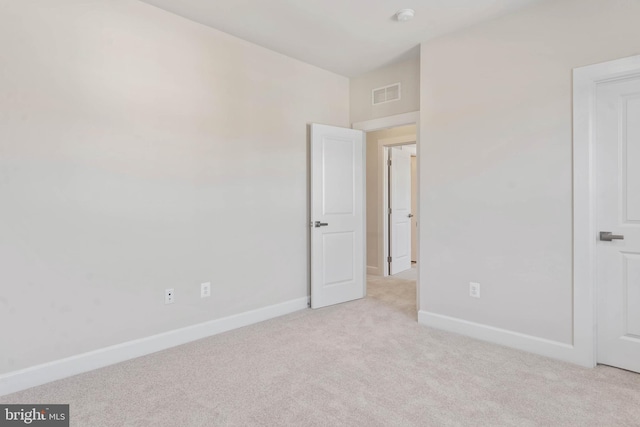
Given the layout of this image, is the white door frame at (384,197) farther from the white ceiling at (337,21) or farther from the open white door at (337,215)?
the white ceiling at (337,21)

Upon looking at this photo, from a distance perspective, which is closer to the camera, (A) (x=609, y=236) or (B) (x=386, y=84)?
(A) (x=609, y=236)

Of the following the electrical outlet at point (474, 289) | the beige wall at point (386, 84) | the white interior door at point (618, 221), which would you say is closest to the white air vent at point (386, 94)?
the beige wall at point (386, 84)

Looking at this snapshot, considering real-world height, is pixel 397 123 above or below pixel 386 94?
below

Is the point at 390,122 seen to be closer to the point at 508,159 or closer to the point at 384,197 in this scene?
the point at 508,159

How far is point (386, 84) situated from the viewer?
154 inches

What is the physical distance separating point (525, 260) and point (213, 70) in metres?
3.03

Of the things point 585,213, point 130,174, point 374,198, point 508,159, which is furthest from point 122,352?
point 374,198

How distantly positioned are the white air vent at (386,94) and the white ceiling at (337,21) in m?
0.34

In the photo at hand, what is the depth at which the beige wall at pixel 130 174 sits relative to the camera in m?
2.18

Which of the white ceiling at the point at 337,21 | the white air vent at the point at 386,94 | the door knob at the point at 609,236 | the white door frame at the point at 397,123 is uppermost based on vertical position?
the white ceiling at the point at 337,21

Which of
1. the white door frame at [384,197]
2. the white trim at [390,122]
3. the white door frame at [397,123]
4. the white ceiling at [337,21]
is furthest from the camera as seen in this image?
the white door frame at [384,197]

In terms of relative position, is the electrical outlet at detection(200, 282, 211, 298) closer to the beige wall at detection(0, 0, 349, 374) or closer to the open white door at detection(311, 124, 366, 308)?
the beige wall at detection(0, 0, 349, 374)

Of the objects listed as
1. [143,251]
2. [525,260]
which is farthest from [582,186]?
[143,251]

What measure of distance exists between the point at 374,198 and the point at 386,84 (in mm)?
2075
